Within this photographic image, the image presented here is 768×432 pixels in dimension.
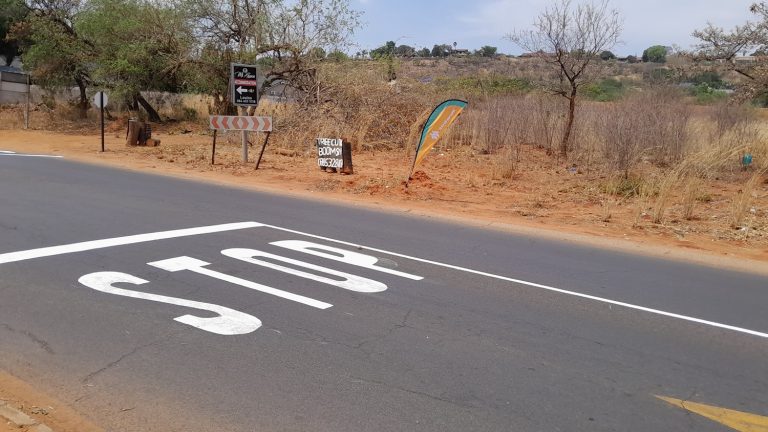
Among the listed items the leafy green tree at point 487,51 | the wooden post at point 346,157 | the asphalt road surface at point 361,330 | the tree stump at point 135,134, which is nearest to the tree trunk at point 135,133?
the tree stump at point 135,134

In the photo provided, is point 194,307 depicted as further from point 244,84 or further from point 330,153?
point 244,84

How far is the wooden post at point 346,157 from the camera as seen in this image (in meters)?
16.8

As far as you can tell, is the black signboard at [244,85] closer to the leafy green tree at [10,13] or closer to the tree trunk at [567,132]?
the tree trunk at [567,132]

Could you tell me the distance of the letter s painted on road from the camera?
526 cm

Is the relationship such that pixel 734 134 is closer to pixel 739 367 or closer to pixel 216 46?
pixel 739 367

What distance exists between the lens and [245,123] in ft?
56.6

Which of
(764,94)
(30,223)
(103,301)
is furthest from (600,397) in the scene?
(764,94)

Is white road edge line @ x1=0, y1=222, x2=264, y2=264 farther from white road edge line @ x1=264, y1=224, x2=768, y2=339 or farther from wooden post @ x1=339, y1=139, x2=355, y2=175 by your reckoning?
wooden post @ x1=339, y1=139, x2=355, y2=175

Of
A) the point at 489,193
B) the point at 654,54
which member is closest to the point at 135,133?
the point at 489,193

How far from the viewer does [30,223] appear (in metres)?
8.88

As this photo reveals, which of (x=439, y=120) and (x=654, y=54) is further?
(x=654, y=54)

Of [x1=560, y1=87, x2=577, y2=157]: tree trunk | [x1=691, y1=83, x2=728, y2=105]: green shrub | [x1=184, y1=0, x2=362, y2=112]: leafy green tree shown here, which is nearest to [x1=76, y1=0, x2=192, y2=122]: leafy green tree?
[x1=184, y1=0, x2=362, y2=112]: leafy green tree

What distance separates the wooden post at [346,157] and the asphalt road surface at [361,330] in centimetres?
762

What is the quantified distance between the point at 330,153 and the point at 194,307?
11600mm
